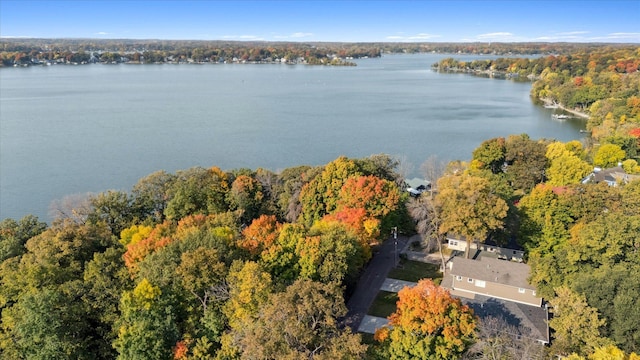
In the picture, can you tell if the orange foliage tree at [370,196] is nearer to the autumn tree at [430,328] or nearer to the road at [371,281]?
the road at [371,281]

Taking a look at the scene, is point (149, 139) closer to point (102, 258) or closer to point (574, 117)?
point (102, 258)

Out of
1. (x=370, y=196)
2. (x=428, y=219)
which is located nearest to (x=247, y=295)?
(x=370, y=196)

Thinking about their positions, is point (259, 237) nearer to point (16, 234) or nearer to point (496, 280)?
point (496, 280)

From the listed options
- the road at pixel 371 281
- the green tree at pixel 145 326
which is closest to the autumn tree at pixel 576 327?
the road at pixel 371 281

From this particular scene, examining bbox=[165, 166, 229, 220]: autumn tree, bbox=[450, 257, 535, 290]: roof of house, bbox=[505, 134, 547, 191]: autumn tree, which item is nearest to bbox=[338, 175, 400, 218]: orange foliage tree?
bbox=[450, 257, 535, 290]: roof of house

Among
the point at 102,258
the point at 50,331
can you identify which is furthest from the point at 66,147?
the point at 50,331
